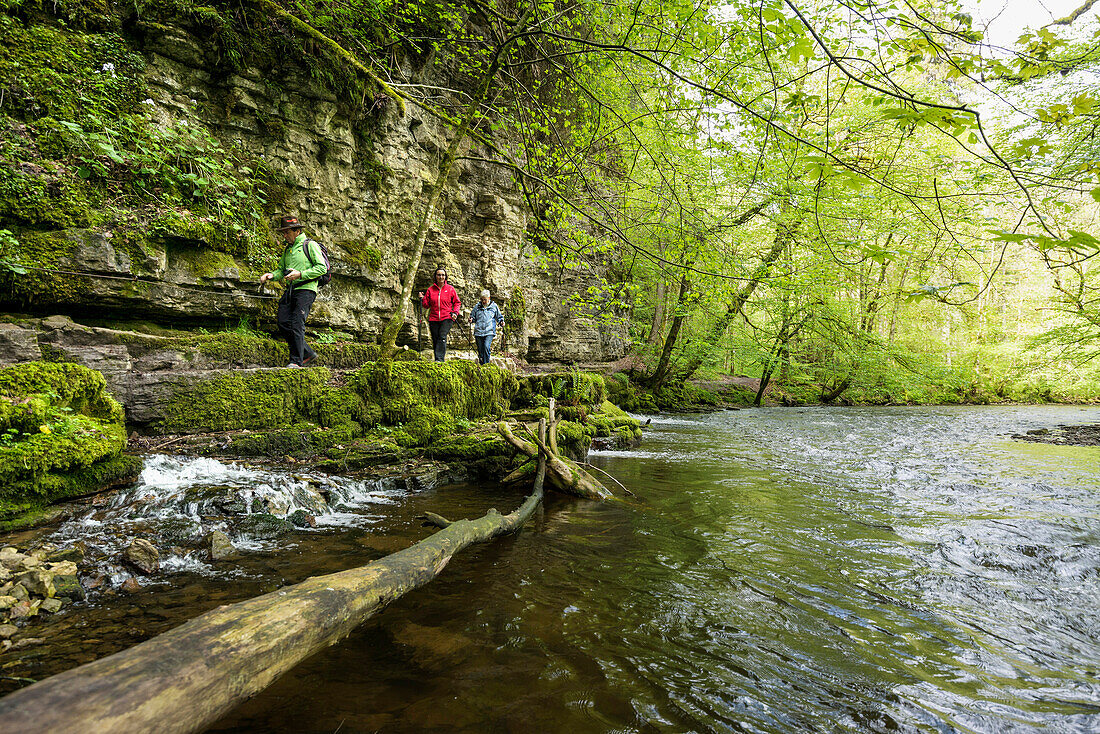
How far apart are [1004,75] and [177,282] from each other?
982cm

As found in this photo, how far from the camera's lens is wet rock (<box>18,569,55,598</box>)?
2.84 m

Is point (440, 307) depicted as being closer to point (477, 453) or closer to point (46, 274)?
point (477, 453)

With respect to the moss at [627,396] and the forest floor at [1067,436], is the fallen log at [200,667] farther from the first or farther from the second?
the moss at [627,396]

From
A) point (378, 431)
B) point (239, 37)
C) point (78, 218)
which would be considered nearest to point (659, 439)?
point (378, 431)

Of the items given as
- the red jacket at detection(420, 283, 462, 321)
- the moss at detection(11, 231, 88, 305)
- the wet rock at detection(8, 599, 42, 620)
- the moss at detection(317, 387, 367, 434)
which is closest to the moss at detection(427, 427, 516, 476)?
the moss at detection(317, 387, 367, 434)

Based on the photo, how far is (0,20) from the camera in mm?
6504

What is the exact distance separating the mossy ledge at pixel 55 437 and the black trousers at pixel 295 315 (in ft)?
8.51

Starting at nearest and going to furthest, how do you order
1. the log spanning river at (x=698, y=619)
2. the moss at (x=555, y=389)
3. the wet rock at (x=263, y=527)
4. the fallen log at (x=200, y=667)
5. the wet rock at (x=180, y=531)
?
the fallen log at (x=200, y=667)
the log spanning river at (x=698, y=619)
the wet rock at (x=180, y=531)
the wet rock at (x=263, y=527)
the moss at (x=555, y=389)

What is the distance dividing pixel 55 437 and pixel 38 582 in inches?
80.1

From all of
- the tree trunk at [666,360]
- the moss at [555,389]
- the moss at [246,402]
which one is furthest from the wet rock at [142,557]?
the tree trunk at [666,360]

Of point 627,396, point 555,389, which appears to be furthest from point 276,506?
point 627,396

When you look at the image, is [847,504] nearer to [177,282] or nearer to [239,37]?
[177,282]

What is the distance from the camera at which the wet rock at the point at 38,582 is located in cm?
284

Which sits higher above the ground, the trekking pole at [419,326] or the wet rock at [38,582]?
the trekking pole at [419,326]
